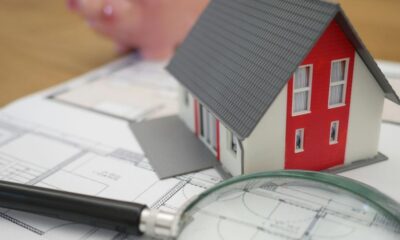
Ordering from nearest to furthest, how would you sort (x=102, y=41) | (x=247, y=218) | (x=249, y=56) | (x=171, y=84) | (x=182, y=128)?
(x=247, y=218), (x=249, y=56), (x=182, y=128), (x=171, y=84), (x=102, y=41)

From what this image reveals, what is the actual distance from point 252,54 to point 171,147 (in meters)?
0.19

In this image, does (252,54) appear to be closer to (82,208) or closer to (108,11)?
(82,208)

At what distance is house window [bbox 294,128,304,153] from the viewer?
59 centimetres

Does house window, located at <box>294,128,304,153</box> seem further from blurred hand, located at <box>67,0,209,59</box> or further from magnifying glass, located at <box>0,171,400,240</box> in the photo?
blurred hand, located at <box>67,0,209,59</box>

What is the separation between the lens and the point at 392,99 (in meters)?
0.62

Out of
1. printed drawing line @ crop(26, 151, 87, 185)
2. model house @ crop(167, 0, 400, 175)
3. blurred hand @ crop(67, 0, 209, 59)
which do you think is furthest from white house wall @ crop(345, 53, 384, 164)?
blurred hand @ crop(67, 0, 209, 59)

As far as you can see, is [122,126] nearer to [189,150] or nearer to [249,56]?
[189,150]

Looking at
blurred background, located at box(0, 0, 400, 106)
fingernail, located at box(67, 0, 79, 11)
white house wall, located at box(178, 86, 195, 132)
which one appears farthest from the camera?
fingernail, located at box(67, 0, 79, 11)

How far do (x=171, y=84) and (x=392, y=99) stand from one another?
16.9 inches

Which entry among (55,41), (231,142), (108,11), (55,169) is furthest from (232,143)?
(55,41)

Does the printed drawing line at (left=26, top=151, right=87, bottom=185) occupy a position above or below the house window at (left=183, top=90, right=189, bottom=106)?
below

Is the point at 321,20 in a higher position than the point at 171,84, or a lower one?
higher

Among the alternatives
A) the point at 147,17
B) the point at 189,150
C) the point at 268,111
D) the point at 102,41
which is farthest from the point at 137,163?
the point at 102,41

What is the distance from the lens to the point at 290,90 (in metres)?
0.56
